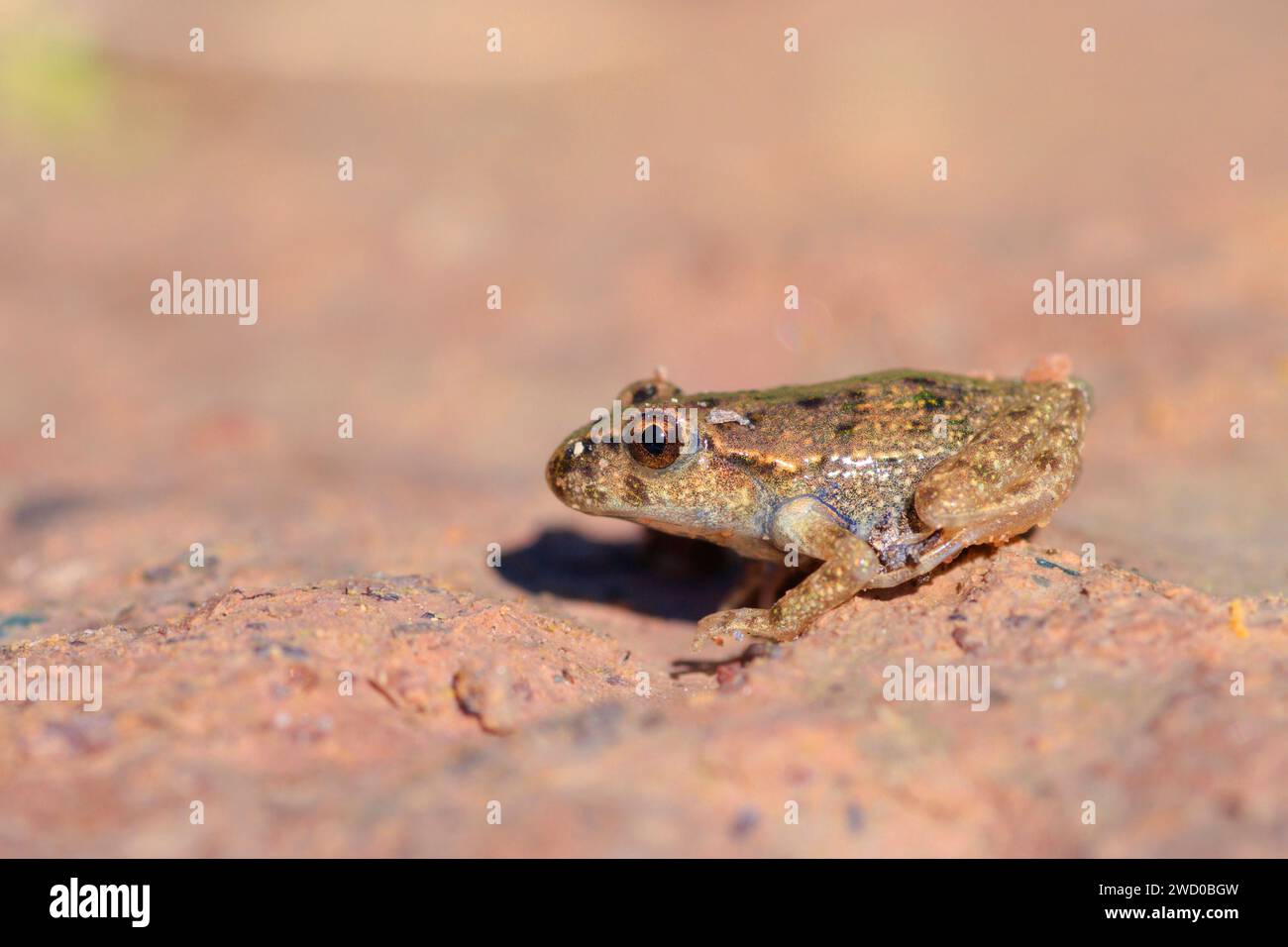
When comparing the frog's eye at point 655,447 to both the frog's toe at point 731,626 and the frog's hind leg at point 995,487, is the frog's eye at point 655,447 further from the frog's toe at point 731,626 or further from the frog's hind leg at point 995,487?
the frog's hind leg at point 995,487

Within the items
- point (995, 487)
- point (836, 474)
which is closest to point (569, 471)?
point (836, 474)

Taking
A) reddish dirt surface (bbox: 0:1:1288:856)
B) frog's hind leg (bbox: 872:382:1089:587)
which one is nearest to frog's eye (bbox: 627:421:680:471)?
reddish dirt surface (bbox: 0:1:1288:856)

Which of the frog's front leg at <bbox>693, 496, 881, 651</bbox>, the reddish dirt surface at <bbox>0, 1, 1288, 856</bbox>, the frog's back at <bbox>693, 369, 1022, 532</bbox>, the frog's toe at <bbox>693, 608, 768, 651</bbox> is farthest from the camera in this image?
the frog's back at <bbox>693, 369, 1022, 532</bbox>

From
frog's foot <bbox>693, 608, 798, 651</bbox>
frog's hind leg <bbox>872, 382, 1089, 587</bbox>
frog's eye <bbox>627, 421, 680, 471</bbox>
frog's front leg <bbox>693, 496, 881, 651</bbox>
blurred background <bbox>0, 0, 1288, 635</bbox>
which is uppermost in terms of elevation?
blurred background <bbox>0, 0, 1288, 635</bbox>

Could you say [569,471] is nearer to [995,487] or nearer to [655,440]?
[655,440]

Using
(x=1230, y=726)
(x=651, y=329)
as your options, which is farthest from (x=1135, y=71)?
(x=1230, y=726)

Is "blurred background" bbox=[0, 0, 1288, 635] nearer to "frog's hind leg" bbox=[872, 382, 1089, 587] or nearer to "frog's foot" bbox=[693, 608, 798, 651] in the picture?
"frog's hind leg" bbox=[872, 382, 1089, 587]

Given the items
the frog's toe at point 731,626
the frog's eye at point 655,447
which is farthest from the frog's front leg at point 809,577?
the frog's eye at point 655,447
